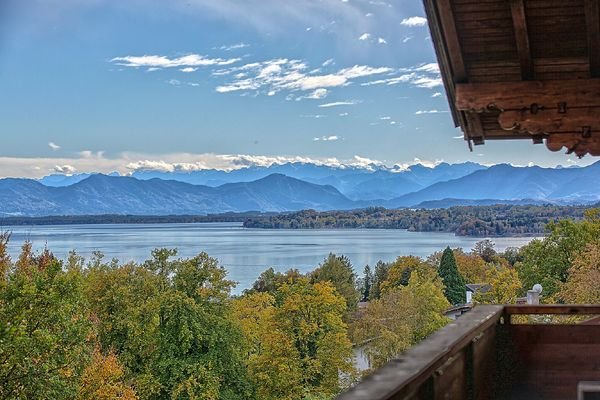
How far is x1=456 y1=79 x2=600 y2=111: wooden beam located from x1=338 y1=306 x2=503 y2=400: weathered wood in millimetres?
1383

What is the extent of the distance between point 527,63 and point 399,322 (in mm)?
22689

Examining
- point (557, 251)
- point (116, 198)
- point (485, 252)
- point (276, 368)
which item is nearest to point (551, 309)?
point (276, 368)

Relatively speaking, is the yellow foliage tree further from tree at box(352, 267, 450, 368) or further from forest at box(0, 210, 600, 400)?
tree at box(352, 267, 450, 368)

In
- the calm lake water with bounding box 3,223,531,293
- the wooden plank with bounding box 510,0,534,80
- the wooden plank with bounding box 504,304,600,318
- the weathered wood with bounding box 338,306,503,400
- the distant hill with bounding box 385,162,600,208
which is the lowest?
the calm lake water with bounding box 3,223,531,293

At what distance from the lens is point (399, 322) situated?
81.6 feet

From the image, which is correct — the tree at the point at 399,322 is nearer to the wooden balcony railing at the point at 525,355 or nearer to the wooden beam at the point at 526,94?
the wooden balcony railing at the point at 525,355

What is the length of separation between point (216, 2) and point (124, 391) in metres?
31.2

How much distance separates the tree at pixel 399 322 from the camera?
22.8 metres

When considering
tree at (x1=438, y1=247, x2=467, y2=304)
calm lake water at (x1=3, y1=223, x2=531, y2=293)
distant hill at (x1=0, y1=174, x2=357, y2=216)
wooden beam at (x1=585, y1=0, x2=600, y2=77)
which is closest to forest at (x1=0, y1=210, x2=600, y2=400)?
wooden beam at (x1=585, y1=0, x2=600, y2=77)

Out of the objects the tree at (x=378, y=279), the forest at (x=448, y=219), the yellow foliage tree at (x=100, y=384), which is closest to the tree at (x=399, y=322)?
the yellow foliage tree at (x=100, y=384)

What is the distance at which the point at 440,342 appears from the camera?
1.81m

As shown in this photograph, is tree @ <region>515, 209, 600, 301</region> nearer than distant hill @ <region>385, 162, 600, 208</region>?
Yes

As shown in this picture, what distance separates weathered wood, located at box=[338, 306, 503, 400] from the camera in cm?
117

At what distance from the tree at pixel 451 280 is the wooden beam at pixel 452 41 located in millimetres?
35917
